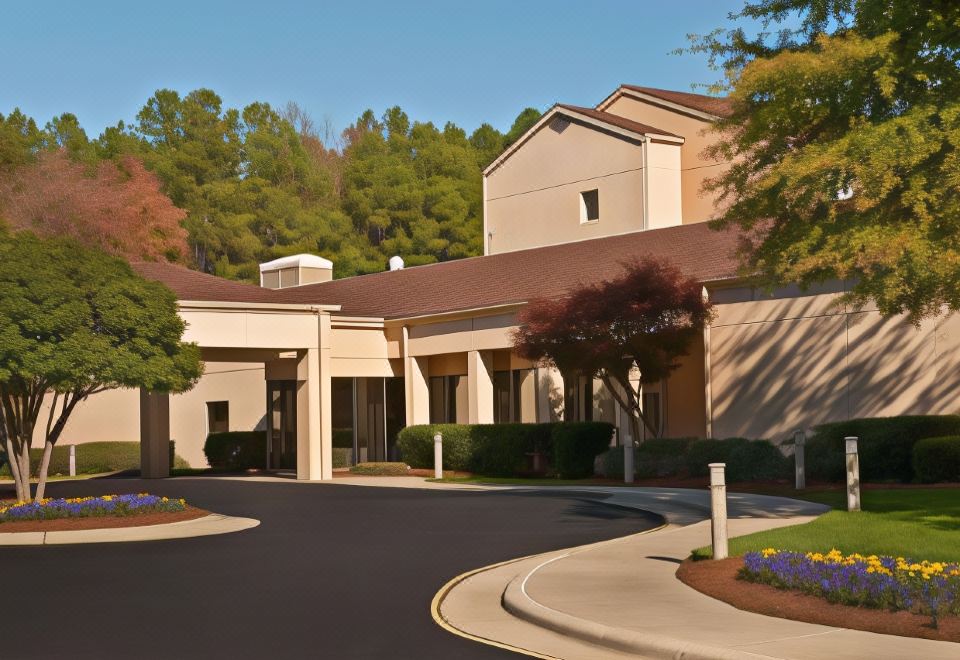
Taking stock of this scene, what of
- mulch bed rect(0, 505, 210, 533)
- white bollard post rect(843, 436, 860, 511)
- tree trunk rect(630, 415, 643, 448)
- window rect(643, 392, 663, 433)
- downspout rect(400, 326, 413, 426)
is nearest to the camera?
white bollard post rect(843, 436, 860, 511)

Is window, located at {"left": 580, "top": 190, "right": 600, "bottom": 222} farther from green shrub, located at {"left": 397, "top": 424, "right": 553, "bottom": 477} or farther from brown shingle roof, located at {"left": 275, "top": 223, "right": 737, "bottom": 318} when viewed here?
green shrub, located at {"left": 397, "top": 424, "right": 553, "bottom": 477}

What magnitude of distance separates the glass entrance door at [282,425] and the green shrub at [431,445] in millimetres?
5280

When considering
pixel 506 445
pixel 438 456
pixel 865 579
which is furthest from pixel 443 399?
pixel 865 579

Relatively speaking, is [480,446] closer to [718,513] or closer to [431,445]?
[431,445]

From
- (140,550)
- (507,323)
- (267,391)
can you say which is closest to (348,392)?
(267,391)

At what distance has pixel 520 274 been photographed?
4000 cm

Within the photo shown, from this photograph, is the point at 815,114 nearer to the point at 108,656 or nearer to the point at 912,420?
the point at 912,420

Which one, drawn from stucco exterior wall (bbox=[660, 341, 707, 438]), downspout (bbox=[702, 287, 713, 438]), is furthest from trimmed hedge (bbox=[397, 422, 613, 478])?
downspout (bbox=[702, 287, 713, 438])

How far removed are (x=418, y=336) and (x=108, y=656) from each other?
30212 millimetres

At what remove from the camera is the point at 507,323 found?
119 feet

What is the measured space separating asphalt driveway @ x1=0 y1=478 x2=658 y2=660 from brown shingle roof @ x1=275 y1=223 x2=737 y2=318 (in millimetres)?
10295

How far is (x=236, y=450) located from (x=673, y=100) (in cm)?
1935

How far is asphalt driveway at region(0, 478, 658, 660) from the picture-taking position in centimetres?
1045

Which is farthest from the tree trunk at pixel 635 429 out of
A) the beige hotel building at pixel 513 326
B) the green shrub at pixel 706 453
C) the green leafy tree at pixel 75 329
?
the green leafy tree at pixel 75 329
